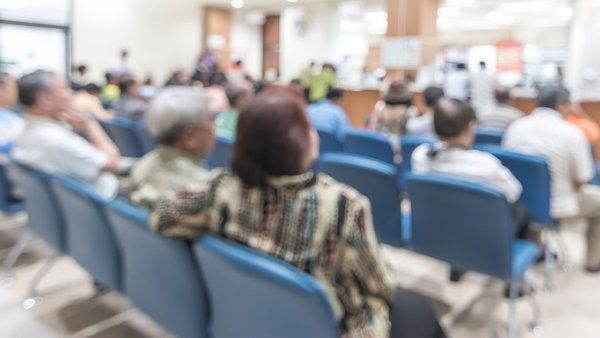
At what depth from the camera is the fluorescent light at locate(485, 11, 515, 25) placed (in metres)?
15.6

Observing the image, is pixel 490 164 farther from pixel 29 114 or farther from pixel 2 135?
pixel 2 135

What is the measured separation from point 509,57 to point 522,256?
55.7 feet

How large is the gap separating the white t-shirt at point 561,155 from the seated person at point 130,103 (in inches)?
142

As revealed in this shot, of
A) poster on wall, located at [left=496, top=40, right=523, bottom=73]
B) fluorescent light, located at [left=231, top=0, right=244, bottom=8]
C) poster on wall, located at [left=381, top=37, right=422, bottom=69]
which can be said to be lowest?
poster on wall, located at [left=381, top=37, right=422, bottom=69]

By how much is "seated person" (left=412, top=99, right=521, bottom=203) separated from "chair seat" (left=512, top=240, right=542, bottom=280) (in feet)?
0.70

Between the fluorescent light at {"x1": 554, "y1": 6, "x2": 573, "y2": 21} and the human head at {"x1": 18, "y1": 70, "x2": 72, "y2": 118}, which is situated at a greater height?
the fluorescent light at {"x1": 554, "y1": 6, "x2": 573, "y2": 21}

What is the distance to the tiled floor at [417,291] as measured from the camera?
7.96ft

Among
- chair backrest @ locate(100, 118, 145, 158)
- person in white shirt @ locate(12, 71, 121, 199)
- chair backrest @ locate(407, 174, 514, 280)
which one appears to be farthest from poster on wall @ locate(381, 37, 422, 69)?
person in white shirt @ locate(12, 71, 121, 199)

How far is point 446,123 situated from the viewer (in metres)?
2.44

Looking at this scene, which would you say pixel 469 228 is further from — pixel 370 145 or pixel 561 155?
pixel 370 145

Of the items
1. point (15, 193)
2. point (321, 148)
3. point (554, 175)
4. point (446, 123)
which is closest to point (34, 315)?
point (15, 193)

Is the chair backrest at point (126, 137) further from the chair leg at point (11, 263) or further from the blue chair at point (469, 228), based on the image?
the blue chair at point (469, 228)

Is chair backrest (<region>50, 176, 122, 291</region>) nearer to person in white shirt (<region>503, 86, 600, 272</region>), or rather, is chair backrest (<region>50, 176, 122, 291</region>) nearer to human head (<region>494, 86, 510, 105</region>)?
person in white shirt (<region>503, 86, 600, 272</region>)

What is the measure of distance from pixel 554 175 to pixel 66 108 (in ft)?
8.92
